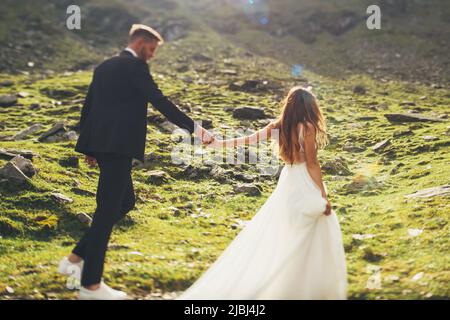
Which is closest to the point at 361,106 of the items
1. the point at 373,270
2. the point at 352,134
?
the point at 352,134

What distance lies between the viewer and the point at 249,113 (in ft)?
59.7

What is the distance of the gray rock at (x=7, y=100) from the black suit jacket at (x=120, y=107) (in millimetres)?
15140

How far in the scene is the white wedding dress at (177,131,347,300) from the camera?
250 inches

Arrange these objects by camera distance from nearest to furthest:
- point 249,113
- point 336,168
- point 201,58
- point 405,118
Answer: point 336,168 < point 405,118 < point 249,113 < point 201,58

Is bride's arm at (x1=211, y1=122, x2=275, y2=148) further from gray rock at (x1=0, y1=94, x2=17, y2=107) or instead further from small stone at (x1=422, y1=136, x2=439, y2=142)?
gray rock at (x1=0, y1=94, x2=17, y2=107)

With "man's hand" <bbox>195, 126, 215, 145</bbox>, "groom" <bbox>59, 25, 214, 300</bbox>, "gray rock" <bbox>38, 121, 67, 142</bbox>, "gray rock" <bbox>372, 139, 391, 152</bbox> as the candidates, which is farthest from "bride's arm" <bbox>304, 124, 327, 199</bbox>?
"gray rock" <bbox>38, 121, 67, 142</bbox>

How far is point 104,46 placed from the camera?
122ft

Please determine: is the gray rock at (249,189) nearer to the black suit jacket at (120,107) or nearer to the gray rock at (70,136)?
the black suit jacket at (120,107)

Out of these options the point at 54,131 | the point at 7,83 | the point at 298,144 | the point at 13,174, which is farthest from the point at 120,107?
the point at 7,83

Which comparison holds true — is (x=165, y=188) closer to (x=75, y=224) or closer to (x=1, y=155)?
(x=75, y=224)

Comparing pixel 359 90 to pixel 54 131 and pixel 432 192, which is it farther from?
pixel 54 131

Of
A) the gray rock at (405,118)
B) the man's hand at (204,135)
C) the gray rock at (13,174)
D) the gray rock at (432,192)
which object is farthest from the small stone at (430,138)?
the gray rock at (13,174)

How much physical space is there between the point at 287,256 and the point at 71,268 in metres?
3.10

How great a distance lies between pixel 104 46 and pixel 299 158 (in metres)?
33.1
